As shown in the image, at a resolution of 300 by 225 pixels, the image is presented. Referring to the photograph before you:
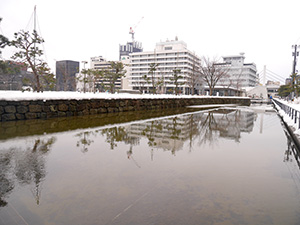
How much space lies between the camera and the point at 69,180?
10.7 feet

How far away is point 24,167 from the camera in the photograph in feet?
12.3

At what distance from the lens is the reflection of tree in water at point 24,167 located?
300 cm

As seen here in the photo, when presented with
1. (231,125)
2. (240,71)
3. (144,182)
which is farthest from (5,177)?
(240,71)

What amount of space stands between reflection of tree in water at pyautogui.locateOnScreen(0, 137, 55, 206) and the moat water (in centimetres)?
1

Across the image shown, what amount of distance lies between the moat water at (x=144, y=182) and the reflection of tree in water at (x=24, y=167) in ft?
0.04

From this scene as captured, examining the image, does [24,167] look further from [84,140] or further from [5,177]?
[84,140]

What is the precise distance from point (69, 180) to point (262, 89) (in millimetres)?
84732

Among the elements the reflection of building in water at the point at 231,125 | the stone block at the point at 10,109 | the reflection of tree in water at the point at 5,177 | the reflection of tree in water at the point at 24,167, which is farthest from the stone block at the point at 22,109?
the reflection of building in water at the point at 231,125

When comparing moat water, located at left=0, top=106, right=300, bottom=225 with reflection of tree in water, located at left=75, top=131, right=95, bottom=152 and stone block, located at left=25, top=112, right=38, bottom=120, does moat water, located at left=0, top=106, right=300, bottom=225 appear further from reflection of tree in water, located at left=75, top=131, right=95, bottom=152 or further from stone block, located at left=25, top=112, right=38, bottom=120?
stone block, located at left=25, top=112, right=38, bottom=120

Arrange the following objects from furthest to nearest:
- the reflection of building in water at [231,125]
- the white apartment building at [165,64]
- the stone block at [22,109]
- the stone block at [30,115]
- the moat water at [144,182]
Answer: the white apartment building at [165,64] → the stone block at [30,115] → the stone block at [22,109] → the reflection of building in water at [231,125] → the moat water at [144,182]

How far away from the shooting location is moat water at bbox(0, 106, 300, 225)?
2.37 meters

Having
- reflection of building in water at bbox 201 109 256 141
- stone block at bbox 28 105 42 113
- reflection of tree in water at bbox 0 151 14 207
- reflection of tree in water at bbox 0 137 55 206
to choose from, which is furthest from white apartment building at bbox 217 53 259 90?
reflection of tree in water at bbox 0 151 14 207

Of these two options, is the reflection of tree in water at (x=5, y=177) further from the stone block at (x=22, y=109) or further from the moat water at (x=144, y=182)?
the stone block at (x=22, y=109)

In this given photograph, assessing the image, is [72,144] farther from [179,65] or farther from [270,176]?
[179,65]
